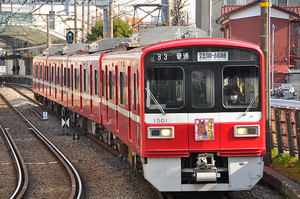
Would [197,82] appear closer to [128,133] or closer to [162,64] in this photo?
[162,64]

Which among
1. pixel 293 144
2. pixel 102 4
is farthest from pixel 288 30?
pixel 293 144

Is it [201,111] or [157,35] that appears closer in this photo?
[201,111]

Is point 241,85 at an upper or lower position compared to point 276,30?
lower

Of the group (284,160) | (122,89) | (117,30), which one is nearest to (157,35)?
(122,89)

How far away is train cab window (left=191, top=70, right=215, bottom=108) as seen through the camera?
726 cm

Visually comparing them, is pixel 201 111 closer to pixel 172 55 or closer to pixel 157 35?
pixel 172 55

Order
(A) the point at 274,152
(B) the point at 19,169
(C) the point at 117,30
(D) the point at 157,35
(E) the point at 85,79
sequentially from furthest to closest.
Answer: (C) the point at 117,30 → (E) the point at 85,79 → (B) the point at 19,169 → (A) the point at 274,152 → (D) the point at 157,35

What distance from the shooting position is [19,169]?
10305 mm

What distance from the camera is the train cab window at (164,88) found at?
7235 millimetres

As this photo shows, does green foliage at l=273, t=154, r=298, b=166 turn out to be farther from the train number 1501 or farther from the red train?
the train number 1501

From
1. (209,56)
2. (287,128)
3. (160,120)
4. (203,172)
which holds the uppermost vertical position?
(209,56)

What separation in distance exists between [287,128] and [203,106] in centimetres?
245

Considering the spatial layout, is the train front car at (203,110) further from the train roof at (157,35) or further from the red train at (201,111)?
the train roof at (157,35)

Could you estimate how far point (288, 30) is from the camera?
28422mm
